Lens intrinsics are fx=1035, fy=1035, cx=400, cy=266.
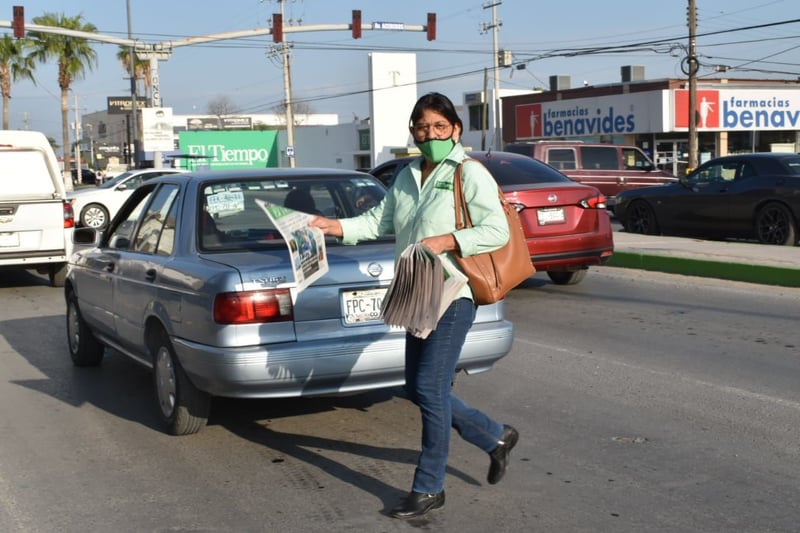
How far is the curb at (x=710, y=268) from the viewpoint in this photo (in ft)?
40.1

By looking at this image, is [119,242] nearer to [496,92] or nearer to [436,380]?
[436,380]

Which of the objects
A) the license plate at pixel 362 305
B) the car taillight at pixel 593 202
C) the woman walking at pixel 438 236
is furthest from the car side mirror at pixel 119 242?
the car taillight at pixel 593 202

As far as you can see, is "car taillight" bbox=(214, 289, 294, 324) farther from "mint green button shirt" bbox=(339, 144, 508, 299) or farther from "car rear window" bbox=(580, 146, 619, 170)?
"car rear window" bbox=(580, 146, 619, 170)

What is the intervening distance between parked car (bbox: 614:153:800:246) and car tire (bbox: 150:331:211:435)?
12.2m

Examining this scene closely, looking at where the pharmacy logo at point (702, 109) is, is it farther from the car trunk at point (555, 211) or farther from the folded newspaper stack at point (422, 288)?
the folded newspaper stack at point (422, 288)

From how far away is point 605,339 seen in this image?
9148mm

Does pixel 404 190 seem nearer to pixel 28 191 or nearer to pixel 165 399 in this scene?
pixel 165 399

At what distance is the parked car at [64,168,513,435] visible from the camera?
559cm

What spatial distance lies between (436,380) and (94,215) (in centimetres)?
2284

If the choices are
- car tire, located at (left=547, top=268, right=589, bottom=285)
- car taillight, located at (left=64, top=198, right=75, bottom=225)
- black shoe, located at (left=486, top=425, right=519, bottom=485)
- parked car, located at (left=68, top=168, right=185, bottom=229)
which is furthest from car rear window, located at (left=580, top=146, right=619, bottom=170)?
black shoe, located at (left=486, top=425, right=519, bottom=485)

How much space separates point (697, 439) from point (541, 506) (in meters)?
1.47

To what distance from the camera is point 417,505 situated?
4652mm

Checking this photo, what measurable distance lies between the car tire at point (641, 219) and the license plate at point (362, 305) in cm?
1373

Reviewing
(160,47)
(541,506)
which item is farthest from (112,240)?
(160,47)
